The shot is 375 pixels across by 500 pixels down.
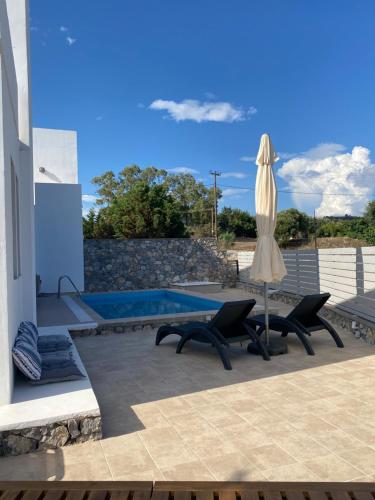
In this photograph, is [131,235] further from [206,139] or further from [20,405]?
[20,405]

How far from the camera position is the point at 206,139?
36.7 metres

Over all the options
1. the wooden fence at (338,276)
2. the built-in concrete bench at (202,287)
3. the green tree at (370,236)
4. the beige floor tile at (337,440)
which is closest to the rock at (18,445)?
the beige floor tile at (337,440)

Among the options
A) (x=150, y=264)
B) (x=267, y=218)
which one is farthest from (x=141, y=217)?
(x=267, y=218)

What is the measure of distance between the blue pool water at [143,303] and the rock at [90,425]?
7916 millimetres

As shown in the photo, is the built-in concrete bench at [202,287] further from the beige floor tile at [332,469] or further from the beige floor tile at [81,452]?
the beige floor tile at [332,469]

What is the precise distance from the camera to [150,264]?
17.6 metres

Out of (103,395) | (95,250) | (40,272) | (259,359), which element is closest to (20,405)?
(103,395)

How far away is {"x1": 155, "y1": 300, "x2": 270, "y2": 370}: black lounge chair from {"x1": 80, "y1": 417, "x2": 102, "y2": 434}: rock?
2.43m

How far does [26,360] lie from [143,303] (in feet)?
34.8

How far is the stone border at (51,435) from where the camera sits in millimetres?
3363

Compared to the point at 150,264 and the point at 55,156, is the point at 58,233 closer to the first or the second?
the point at 55,156

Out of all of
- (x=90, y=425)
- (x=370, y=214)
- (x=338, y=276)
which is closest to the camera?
(x=90, y=425)

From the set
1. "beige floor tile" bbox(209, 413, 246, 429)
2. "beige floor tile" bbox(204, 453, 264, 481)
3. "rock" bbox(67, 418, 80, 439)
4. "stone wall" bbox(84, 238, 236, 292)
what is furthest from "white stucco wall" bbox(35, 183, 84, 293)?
"beige floor tile" bbox(204, 453, 264, 481)

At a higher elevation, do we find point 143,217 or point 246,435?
point 143,217
